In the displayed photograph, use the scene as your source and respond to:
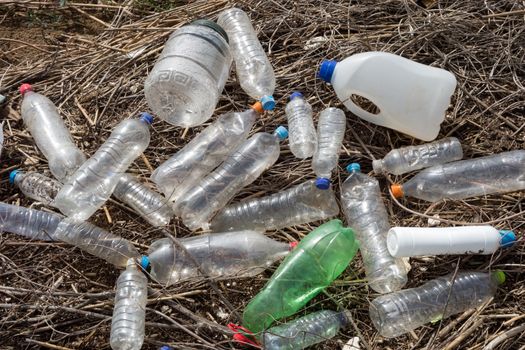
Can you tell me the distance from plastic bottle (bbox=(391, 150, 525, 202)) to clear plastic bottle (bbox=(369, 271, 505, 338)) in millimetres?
430

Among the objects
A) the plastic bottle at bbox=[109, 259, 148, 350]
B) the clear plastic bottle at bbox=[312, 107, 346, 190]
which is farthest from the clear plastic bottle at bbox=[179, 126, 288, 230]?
the plastic bottle at bbox=[109, 259, 148, 350]

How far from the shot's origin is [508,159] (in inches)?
118

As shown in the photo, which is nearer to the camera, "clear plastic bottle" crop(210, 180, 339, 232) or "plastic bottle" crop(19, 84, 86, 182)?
"clear plastic bottle" crop(210, 180, 339, 232)

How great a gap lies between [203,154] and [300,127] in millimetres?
503

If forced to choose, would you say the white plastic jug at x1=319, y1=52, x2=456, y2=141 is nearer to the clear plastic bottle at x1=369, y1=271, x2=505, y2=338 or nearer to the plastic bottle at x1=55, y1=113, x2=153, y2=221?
the clear plastic bottle at x1=369, y1=271, x2=505, y2=338

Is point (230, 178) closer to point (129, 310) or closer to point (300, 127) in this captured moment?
point (300, 127)

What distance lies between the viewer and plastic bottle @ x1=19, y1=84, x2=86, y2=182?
10.1 ft

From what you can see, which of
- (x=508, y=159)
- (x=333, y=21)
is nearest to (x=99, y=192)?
(x=333, y=21)

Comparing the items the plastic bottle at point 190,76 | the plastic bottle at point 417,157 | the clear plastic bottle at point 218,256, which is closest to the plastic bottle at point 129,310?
the clear plastic bottle at point 218,256

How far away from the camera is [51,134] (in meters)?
3.22

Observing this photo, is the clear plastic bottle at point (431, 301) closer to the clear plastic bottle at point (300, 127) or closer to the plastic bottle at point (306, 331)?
the plastic bottle at point (306, 331)

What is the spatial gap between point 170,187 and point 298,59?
3.58ft

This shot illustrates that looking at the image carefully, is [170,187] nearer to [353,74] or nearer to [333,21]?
[353,74]

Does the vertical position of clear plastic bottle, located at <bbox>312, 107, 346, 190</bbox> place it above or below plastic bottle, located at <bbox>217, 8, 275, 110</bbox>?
below
